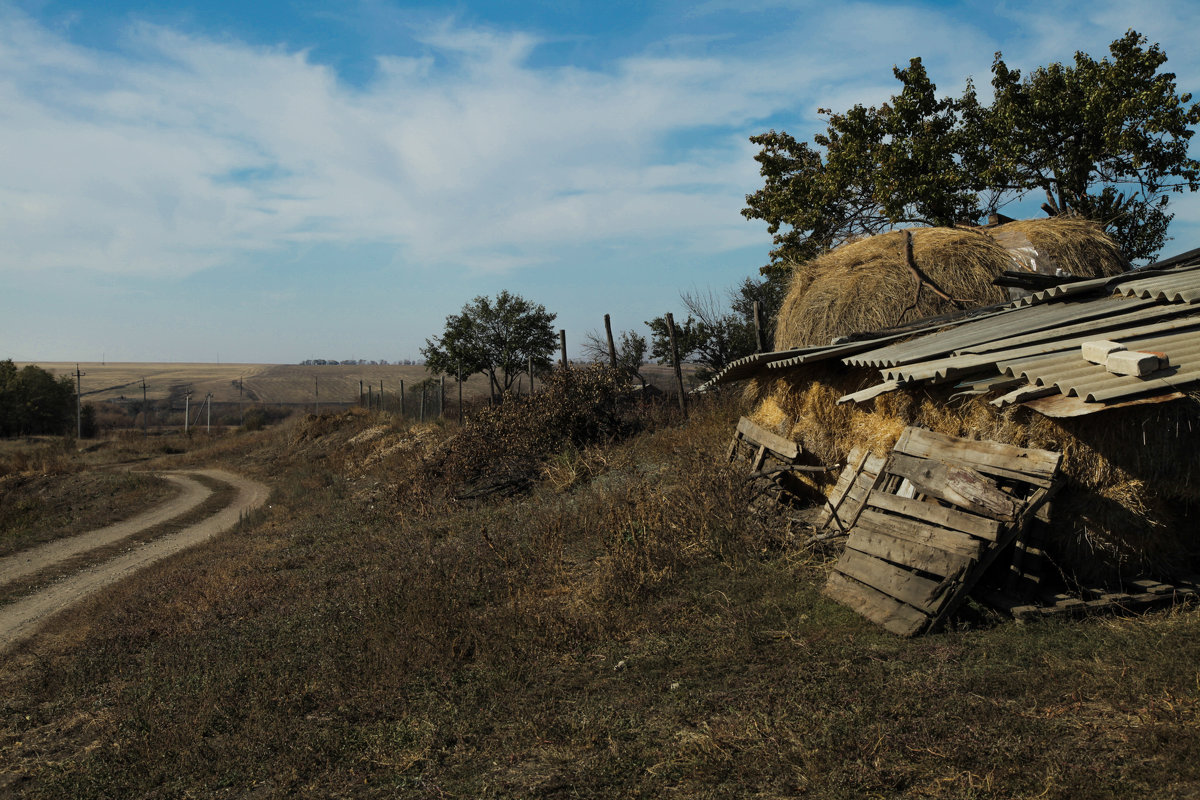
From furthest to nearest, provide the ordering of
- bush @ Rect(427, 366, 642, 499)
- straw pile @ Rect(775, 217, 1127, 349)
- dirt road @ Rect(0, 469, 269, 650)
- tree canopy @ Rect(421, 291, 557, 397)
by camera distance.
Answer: tree canopy @ Rect(421, 291, 557, 397) < bush @ Rect(427, 366, 642, 499) < dirt road @ Rect(0, 469, 269, 650) < straw pile @ Rect(775, 217, 1127, 349)

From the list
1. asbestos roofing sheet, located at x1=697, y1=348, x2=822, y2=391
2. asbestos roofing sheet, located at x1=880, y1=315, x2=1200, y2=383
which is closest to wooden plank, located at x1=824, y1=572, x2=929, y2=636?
asbestos roofing sheet, located at x1=880, y1=315, x2=1200, y2=383

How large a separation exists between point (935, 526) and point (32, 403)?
165 feet

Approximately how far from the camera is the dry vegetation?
4059mm

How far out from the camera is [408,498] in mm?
14695

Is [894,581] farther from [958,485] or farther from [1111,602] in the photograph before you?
[1111,602]

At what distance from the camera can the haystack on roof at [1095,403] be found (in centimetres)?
558

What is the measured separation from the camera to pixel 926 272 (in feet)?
35.8

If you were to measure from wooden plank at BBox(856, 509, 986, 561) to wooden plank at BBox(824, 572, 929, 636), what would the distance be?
15.7 inches

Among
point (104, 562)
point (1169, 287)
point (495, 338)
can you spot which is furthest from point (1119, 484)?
point (495, 338)

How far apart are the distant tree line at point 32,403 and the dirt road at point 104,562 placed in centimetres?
2690

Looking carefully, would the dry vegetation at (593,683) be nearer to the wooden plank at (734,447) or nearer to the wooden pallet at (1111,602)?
the wooden pallet at (1111,602)

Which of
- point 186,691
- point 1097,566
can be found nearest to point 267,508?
point 186,691

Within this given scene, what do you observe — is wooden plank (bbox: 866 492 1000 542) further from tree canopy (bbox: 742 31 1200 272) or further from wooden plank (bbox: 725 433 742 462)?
tree canopy (bbox: 742 31 1200 272)

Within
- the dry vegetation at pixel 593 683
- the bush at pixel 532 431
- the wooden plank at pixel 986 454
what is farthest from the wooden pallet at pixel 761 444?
the bush at pixel 532 431
